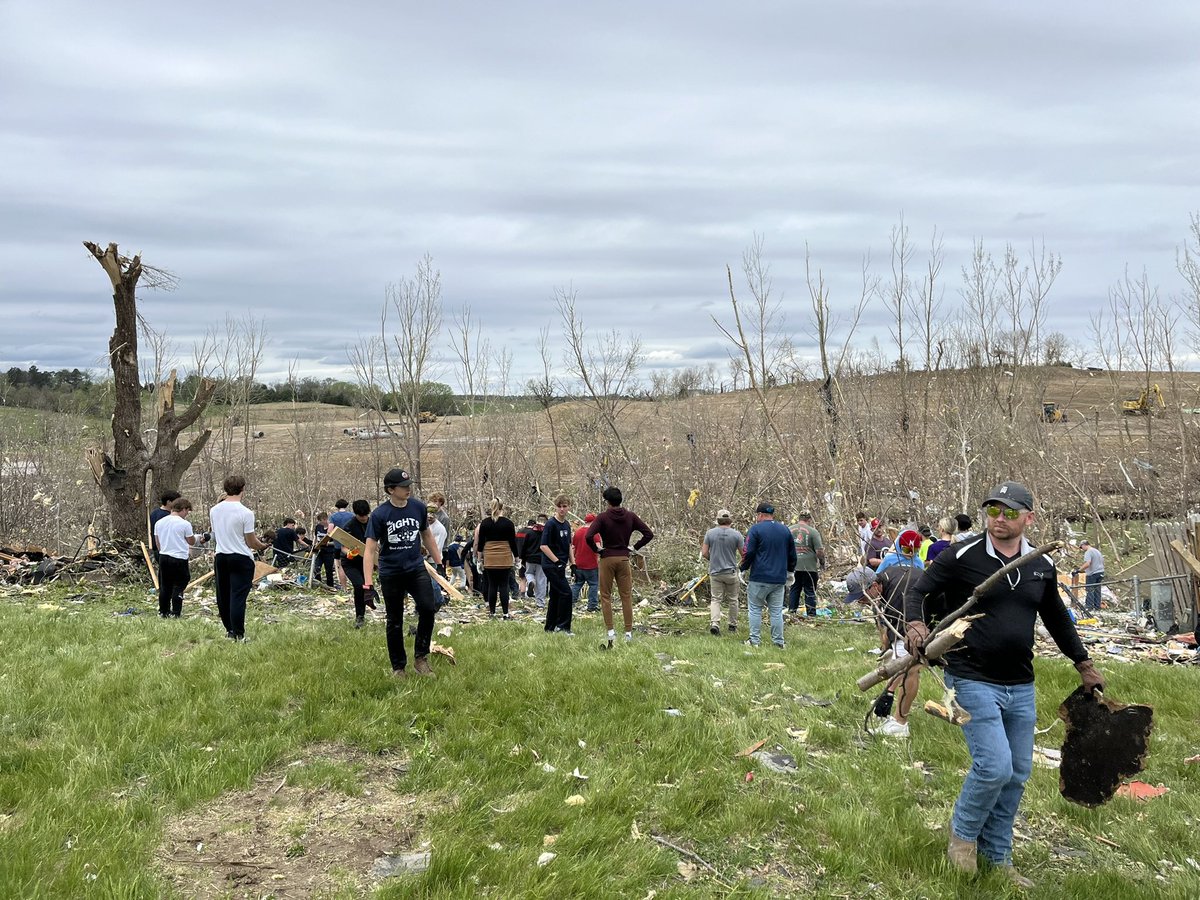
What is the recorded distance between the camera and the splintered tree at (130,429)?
1466cm

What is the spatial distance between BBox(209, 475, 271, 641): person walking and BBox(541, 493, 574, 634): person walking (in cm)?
362

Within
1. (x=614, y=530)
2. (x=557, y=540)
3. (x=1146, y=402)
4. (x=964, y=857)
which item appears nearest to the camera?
(x=964, y=857)

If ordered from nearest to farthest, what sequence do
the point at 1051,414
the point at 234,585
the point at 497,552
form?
the point at 234,585
the point at 497,552
the point at 1051,414

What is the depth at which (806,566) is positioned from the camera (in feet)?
46.3

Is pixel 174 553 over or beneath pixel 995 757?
over

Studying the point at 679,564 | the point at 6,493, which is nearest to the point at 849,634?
the point at 679,564

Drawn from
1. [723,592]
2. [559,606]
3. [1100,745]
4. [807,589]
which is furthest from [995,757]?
[807,589]

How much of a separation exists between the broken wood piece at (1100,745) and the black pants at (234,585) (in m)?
7.12

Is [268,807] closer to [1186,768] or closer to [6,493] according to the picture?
[1186,768]

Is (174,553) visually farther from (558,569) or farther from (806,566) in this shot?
(806,566)

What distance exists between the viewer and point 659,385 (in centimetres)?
4131

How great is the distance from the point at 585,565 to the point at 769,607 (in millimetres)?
2763

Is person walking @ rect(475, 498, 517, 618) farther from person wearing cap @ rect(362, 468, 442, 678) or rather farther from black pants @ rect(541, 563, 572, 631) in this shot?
person wearing cap @ rect(362, 468, 442, 678)

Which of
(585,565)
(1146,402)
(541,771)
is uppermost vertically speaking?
(1146,402)
